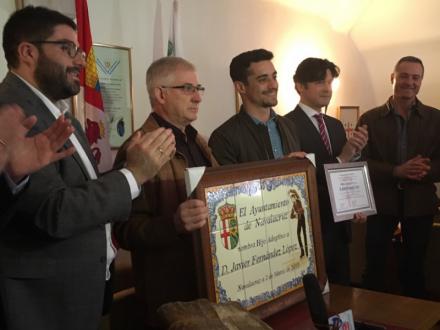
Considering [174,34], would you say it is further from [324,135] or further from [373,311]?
[373,311]

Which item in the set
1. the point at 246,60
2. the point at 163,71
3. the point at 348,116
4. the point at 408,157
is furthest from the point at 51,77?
the point at 348,116

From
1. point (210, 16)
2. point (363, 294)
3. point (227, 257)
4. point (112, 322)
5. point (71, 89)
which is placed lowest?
point (112, 322)

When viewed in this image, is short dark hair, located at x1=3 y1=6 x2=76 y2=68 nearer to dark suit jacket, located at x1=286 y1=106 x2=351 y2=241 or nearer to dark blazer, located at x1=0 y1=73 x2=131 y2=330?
dark blazer, located at x1=0 y1=73 x2=131 y2=330

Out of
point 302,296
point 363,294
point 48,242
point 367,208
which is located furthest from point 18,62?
point 367,208

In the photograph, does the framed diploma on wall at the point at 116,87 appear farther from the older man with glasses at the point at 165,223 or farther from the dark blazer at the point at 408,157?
the dark blazer at the point at 408,157

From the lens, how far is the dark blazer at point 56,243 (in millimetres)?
1159

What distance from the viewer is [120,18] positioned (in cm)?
255

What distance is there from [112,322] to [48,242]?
3.08ft

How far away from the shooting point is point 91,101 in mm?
2256

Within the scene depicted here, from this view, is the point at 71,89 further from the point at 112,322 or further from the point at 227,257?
the point at 112,322

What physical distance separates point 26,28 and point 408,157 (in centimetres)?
218

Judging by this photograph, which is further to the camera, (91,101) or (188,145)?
(91,101)

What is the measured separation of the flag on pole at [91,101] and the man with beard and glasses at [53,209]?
781mm

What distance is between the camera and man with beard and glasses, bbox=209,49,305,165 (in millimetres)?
1954
